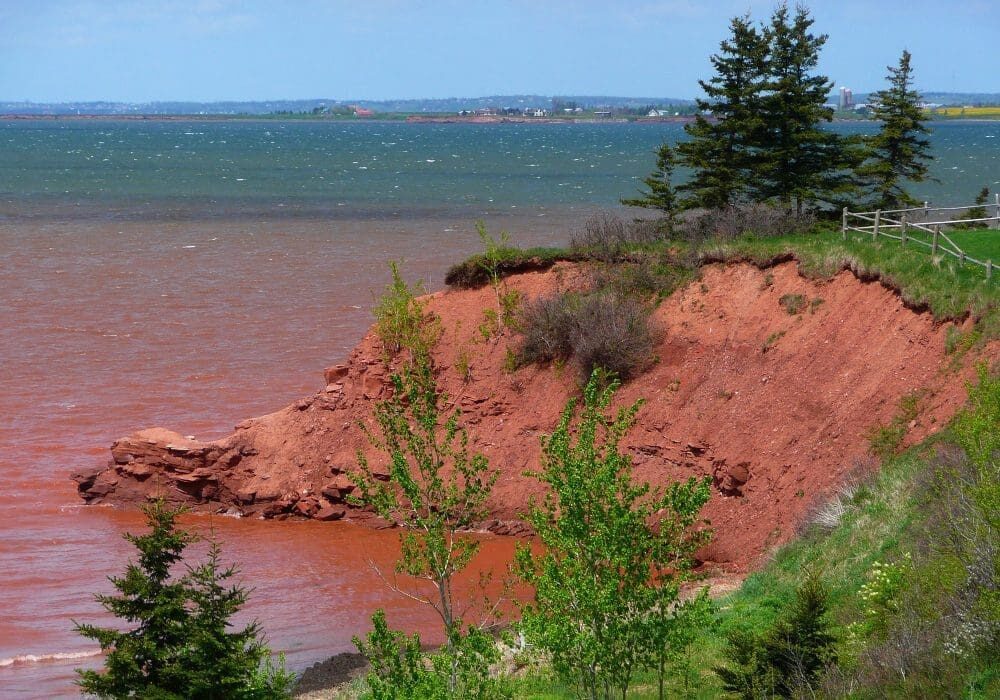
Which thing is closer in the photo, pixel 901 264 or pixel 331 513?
pixel 901 264

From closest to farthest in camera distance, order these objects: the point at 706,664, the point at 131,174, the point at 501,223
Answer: the point at 706,664
the point at 501,223
the point at 131,174

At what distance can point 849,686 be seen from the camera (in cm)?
1302

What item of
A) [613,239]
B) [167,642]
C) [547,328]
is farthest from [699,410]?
[167,642]

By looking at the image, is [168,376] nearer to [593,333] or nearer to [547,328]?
[547,328]

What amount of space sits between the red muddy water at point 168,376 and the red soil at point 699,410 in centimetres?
119

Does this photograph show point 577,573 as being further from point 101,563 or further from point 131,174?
point 131,174

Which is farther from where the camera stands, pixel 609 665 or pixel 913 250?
pixel 913 250

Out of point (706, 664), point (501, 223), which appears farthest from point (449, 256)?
point (706, 664)

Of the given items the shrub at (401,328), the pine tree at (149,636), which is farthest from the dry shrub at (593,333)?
the pine tree at (149,636)

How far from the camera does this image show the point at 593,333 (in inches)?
1086

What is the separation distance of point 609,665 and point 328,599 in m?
12.5

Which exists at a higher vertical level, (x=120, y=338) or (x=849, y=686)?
(x=849, y=686)

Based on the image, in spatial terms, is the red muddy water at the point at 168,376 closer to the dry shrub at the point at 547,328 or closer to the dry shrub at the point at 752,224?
the dry shrub at the point at 547,328

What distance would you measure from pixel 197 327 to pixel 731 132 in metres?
20.6
